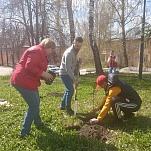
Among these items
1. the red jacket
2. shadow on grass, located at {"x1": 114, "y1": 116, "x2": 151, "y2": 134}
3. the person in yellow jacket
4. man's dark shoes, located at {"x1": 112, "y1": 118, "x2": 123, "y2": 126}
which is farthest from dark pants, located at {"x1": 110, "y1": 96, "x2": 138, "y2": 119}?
the red jacket

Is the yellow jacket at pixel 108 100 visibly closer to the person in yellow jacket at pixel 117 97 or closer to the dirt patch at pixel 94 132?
the person in yellow jacket at pixel 117 97

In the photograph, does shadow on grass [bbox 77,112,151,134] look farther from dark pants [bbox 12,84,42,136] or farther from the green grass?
dark pants [bbox 12,84,42,136]

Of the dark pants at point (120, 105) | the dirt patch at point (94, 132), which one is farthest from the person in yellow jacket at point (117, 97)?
the dirt patch at point (94, 132)

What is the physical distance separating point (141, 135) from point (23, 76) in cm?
215

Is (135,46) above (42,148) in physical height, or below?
above

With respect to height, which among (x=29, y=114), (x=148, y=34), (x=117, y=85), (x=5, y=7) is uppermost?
(x=5, y=7)

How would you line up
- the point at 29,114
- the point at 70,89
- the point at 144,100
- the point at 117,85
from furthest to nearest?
the point at 144,100
the point at 70,89
the point at 117,85
the point at 29,114

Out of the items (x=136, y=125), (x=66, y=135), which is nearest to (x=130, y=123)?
(x=136, y=125)

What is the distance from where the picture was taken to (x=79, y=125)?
396 centimetres

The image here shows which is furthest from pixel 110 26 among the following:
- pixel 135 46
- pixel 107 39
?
pixel 135 46

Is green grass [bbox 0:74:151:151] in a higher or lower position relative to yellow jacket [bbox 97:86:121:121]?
lower

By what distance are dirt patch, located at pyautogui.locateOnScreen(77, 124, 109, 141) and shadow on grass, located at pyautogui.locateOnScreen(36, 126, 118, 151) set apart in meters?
0.14

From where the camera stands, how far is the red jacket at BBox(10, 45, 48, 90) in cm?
314

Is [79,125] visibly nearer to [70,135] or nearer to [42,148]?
[70,135]
